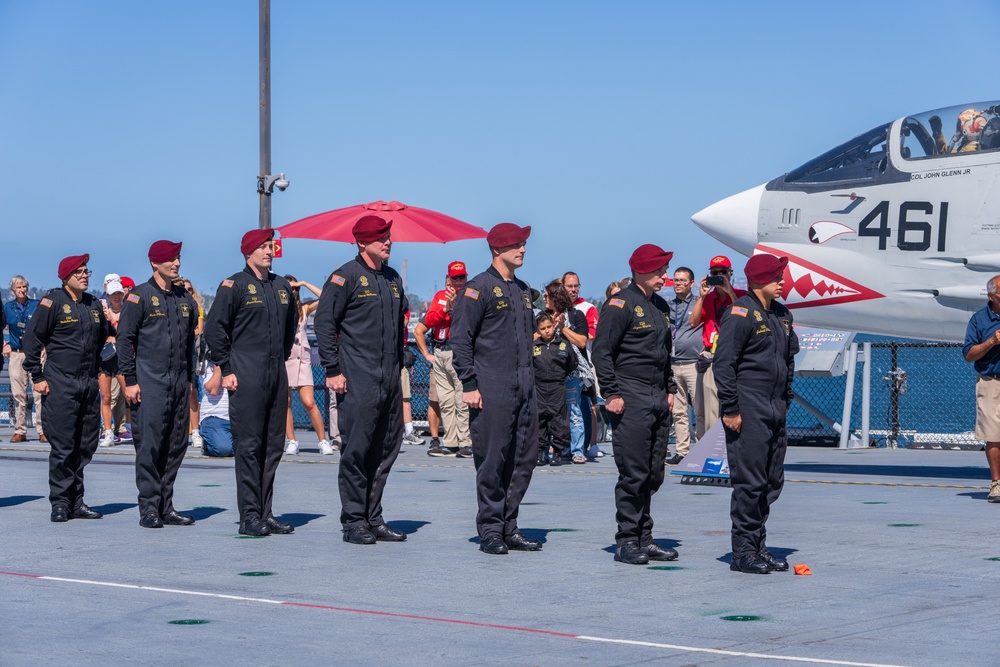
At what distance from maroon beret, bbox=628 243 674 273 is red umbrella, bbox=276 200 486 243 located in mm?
8406

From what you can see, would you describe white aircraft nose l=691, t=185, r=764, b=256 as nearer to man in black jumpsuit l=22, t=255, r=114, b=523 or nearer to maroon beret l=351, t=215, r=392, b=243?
maroon beret l=351, t=215, r=392, b=243

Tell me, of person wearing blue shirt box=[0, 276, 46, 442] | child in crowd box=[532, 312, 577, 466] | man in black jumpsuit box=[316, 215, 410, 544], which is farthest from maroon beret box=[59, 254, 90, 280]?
person wearing blue shirt box=[0, 276, 46, 442]

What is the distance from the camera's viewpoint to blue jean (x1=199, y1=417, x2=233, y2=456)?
1648 centimetres

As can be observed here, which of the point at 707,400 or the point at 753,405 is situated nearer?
the point at 753,405

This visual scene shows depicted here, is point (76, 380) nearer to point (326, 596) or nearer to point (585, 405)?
point (326, 596)

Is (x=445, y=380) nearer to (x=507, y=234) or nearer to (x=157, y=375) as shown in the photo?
(x=157, y=375)

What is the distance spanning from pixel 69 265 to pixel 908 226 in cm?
747

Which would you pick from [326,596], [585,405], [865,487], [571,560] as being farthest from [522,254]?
[585,405]

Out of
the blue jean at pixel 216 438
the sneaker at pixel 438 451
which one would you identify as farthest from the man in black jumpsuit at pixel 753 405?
the blue jean at pixel 216 438

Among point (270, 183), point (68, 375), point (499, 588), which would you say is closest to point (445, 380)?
point (270, 183)

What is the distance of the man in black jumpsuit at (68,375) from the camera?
416 inches

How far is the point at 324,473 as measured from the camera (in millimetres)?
14375

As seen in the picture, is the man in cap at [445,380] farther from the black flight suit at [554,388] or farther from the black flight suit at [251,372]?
the black flight suit at [251,372]

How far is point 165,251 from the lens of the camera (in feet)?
33.1
